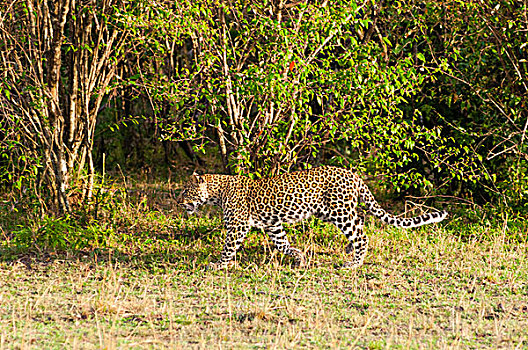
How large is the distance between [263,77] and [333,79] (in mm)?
897

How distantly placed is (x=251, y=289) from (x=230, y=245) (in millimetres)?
840

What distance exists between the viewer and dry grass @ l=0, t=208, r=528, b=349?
19.0 feet

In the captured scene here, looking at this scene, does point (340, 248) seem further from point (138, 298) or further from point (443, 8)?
point (443, 8)

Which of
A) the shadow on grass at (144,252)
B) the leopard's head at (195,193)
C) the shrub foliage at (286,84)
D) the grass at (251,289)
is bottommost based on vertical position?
the shadow on grass at (144,252)

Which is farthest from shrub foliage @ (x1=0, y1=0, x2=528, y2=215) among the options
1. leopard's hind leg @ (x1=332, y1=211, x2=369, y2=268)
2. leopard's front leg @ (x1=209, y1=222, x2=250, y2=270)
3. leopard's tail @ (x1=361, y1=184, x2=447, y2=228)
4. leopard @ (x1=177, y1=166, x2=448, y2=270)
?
leopard's hind leg @ (x1=332, y1=211, x2=369, y2=268)

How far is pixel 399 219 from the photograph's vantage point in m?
8.16

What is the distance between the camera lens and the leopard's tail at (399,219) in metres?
7.93

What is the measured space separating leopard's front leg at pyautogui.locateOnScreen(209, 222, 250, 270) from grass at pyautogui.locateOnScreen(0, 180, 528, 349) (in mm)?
110

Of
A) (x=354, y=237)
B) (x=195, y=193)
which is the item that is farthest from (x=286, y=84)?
(x=354, y=237)

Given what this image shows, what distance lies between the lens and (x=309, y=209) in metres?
8.06

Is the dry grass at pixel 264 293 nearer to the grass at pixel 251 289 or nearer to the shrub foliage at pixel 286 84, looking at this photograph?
the grass at pixel 251 289

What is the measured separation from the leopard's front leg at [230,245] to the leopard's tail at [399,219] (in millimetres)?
1481

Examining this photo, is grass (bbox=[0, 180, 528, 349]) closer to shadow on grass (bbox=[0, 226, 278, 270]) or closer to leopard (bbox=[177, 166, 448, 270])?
shadow on grass (bbox=[0, 226, 278, 270])

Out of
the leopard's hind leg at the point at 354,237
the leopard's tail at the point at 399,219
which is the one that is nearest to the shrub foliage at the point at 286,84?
the leopard's tail at the point at 399,219
